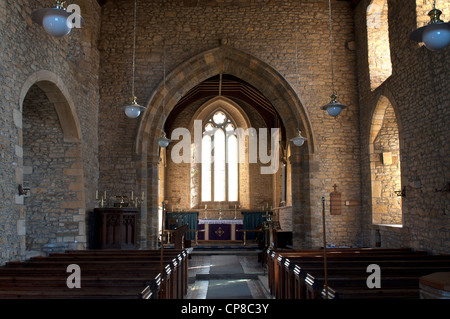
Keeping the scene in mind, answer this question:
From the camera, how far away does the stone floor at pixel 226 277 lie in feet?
20.5

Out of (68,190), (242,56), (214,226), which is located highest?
(242,56)

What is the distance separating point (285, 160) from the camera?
1295cm

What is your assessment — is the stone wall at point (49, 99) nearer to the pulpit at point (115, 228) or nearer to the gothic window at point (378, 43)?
the pulpit at point (115, 228)

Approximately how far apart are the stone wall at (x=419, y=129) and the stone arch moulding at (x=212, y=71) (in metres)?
1.97

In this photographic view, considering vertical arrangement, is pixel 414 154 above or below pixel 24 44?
below

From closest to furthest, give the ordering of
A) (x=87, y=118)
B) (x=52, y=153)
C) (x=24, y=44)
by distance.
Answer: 1. (x=24, y=44)
2. (x=52, y=153)
3. (x=87, y=118)

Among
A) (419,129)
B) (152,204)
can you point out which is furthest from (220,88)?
(419,129)

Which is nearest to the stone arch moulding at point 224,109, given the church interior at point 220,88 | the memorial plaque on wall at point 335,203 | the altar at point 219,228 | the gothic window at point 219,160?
the gothic window at point 219,160

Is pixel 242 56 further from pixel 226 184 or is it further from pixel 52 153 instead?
pixel 226 184

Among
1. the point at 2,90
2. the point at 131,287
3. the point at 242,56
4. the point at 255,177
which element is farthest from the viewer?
the point at 255,177

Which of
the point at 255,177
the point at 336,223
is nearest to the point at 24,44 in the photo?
the point at 336,223

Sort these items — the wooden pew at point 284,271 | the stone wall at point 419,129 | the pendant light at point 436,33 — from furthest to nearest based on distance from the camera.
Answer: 1. the stone wall at point 419,129
2. the wooden pew at point 284,271
3. the pendant light at point 436,33

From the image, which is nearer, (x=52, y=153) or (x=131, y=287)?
(x=131, y=287)
